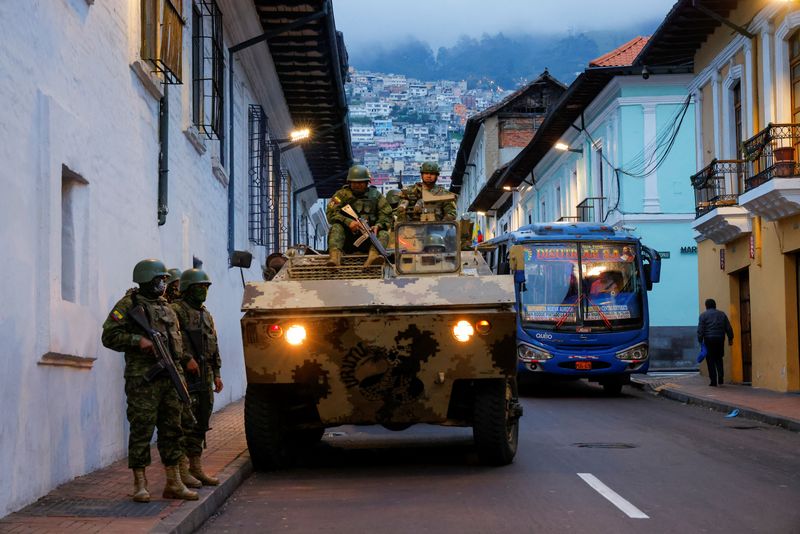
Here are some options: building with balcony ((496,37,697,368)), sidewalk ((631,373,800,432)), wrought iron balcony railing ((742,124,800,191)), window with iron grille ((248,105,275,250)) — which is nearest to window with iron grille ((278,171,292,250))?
window with iron grille ((248,105,275,250))

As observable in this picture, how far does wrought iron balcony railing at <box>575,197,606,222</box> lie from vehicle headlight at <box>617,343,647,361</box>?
15.7 metres

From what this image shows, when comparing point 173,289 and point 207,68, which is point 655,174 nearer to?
point 207,68

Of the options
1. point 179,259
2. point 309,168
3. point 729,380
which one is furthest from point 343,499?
point 309,168

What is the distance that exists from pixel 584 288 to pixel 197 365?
1348 cm

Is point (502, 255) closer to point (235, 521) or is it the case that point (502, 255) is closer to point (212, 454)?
A: point (212, 454)

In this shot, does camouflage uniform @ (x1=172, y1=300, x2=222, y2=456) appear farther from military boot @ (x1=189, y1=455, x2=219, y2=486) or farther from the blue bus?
the blue bus

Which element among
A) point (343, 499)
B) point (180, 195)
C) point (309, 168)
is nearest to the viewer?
point (343, 499)

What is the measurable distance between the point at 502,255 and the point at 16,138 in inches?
619

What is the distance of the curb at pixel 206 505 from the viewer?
25.0ft

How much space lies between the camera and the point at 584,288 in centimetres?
2206

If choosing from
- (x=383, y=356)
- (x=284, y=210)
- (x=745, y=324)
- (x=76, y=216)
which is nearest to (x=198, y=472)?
(x=383, y=356)

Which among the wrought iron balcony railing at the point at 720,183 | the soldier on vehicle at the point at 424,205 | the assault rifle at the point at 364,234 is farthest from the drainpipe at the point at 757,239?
the assault rifle at the point at 364,234

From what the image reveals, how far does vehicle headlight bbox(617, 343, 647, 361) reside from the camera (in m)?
21.9

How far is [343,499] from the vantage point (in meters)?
9.57
